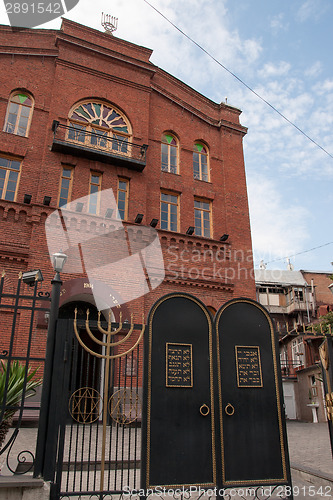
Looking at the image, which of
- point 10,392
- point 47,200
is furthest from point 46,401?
point 47,200

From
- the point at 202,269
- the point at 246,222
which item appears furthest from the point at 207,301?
the point at 246,222

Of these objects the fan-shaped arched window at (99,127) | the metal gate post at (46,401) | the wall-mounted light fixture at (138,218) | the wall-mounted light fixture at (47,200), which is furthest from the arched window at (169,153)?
the metal gate post at (46,401)

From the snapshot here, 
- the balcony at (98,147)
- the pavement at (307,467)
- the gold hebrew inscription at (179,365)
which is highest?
the balcony at (98,147)

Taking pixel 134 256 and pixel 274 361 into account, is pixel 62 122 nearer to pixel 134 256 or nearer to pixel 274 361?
pixel 134 256

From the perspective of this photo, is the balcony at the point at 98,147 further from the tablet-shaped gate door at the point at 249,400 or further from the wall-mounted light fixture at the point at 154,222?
the tablet-shaped gate door at the point at 249,400

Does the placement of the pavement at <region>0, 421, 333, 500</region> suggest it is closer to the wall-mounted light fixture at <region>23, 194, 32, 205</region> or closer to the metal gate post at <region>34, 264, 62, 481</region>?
the metal gate post at <region>34, 264, 62, 481</region>

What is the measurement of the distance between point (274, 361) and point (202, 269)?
9749 millimetres

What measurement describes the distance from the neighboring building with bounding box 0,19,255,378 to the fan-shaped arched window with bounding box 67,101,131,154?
0.04m

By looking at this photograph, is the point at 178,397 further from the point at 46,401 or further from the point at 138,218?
the point at 138,218

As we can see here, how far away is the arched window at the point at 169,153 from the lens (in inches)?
687

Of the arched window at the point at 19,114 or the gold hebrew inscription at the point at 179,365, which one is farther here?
the arched window at the point at 19,114

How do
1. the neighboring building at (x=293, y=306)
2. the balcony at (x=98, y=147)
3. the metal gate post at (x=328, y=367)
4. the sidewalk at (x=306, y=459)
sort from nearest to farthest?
the metal gate post at (x=328, y=367)
the sidewalk at (x=306, y=459)
the balcony at (x=98, y=147)
the neighboring building at (x=293, y=306)

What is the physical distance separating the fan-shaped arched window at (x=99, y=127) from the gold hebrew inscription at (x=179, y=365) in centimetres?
1127

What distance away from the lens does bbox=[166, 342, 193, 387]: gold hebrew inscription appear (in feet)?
18.1
